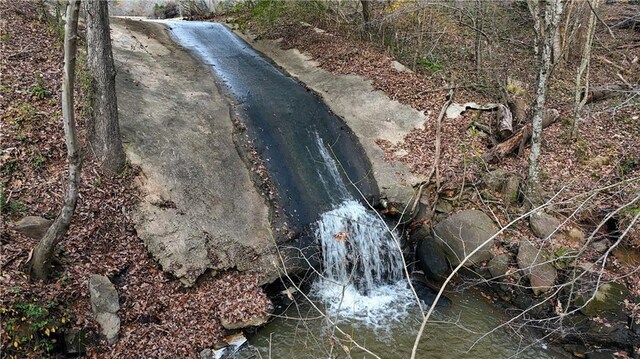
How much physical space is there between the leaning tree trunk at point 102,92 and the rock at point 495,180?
321 inches

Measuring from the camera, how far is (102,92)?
289 inches

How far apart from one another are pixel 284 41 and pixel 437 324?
1353 cm

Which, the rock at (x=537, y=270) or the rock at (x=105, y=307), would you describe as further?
the rock at (x=537, y=270)

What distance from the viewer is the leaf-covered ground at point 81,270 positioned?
538cm

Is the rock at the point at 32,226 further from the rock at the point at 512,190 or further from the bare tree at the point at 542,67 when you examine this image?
the bare tree at the point at 542,67

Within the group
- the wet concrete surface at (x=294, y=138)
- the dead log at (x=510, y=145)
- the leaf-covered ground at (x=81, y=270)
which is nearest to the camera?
the leaf-covered ground at (x=81, y=270)

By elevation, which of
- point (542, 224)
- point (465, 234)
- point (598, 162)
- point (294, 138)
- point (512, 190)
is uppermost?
point (294, 138)

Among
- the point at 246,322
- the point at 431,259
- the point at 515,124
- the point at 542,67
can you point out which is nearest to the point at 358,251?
the point at 431,259

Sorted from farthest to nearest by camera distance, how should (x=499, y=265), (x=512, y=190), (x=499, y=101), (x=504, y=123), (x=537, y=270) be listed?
(x=499, y=101)
(x=504, y=123)
(x=512, y=190)
(x=499, y=265)
(x=537, y=270)

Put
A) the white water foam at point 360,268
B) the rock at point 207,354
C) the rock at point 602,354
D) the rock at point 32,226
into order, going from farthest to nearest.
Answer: the white water foam at point 360,268 < the rock at point 602,354 < the rock at point 207,354 < the rock at point 32,226

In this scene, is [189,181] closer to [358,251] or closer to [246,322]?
[246,322]

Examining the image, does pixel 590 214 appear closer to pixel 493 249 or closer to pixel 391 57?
pixel 493 249

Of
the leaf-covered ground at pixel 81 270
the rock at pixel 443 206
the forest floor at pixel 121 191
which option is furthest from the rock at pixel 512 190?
the leaf-covered ground at pixel 81 270

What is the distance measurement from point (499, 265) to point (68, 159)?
26.2 feet
